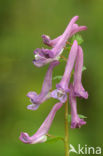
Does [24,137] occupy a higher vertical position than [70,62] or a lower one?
lower

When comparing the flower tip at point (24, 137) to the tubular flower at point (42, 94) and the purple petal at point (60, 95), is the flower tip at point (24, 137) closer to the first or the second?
the tubular flower at point (42, 94)

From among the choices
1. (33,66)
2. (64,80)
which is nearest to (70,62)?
(64,80)

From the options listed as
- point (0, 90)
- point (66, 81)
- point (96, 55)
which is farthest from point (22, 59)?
point (66, 81)

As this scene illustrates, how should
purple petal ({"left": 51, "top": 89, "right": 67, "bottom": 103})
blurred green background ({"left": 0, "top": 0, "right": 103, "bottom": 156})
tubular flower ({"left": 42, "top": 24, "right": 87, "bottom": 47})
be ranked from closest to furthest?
purple petal ({"left": 51, "top": 89, "right": 67, "bottom": 103}) < tubular flower ({"left": 42, "top": 24, "right": 87, "bottom": 47}) < blurred green background ({"left": 0, "top": 0, "right": 103, "bottom": 156})

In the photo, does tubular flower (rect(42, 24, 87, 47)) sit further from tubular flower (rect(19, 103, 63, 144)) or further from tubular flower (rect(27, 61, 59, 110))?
tubular flower (rect(19, 103, 63, 144))

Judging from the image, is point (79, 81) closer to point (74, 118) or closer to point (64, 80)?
point (64, 80)

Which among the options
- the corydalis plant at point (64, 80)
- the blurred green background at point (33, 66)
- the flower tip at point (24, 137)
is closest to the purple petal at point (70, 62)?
the corydalis plant at point (64, 80)

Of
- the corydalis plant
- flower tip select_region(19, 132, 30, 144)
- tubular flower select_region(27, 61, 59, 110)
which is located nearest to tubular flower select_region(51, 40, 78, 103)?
the corydalis plant

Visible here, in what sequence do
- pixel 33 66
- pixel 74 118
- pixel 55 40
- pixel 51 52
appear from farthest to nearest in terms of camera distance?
pixel 33 66 → pixel 55 40 → pixel 74 118 → pixel 51 52
